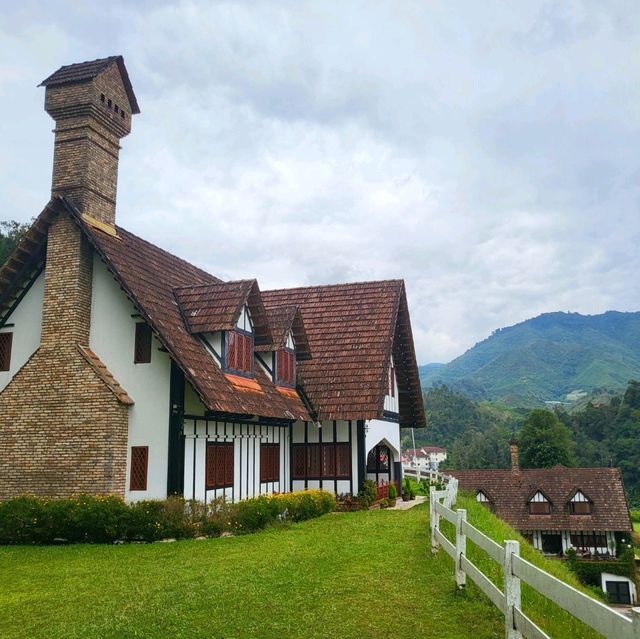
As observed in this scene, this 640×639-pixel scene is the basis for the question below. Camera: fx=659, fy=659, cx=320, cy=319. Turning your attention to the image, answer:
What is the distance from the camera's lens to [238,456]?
18.9m

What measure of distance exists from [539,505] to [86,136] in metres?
40.6

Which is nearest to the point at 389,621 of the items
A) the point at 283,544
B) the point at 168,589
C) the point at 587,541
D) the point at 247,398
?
the point at 168,589

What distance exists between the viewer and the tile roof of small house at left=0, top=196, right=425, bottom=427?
1689 centimetres

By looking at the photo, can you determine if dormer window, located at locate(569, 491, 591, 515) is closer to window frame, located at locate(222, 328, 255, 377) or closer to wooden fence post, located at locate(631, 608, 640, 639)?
window frame, located at locate(222, 328, 255, 377)

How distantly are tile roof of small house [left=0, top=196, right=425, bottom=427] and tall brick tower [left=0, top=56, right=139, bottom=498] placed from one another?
37.4 inches

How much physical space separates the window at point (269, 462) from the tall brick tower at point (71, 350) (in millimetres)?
5652

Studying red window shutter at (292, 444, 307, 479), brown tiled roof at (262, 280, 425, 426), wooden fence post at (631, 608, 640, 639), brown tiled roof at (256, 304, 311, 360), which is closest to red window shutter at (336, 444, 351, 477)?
red window shutter at (292, 444, 307, 479)

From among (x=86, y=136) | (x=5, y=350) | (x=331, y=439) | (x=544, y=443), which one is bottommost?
(x=331, y=439)

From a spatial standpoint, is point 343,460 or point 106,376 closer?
point 106,376

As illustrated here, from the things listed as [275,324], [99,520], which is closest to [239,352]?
[275,324]

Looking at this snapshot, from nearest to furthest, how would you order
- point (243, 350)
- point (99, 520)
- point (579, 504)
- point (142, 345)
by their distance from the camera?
point (99, 520), point (142, 345), point (243, 350), point (579, 504)

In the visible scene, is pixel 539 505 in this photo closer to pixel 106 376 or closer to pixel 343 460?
pixel 343 460

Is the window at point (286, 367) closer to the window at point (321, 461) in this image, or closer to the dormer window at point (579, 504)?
the window at point (321, 461)

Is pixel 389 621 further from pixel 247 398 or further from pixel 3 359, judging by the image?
pixel 3 359
